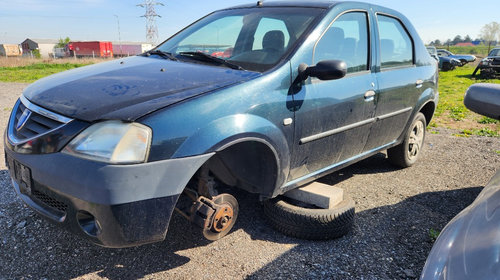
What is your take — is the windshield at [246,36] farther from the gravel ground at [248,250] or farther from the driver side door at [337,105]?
the gravel ground at [248,250]

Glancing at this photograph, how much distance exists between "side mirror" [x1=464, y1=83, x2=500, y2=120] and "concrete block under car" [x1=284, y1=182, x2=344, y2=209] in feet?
4.10

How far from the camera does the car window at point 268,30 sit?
2.90 m

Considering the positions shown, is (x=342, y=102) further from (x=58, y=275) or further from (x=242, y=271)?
(x=58, y=275)

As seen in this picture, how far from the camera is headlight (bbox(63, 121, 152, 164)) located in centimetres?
186

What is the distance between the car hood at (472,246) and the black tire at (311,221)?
127cm

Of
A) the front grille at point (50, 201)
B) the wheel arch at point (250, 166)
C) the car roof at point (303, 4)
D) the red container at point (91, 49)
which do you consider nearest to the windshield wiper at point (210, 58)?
the wheel arch at point (250, 166)

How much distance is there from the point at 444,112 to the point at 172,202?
8.82 m

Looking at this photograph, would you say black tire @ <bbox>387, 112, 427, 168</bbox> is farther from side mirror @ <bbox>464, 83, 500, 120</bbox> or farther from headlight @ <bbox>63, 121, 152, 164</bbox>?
headlight @ <bbox>63, 121, 152, 164</bbox>

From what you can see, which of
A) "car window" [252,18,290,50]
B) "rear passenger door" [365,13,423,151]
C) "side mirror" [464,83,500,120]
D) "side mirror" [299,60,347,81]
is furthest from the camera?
"rear passenger door" [365,13,423,151]

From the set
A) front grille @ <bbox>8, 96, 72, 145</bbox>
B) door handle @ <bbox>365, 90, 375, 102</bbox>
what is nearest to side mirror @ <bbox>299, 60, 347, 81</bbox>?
door handle @ <bbox>365, 90, 375, 102</bbox>

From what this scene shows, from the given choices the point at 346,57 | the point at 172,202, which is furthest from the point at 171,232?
the point at 346,57

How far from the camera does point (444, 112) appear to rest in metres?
8.99

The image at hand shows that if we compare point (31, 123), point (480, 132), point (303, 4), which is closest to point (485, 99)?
point (303, 4)

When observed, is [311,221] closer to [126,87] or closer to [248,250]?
[248,250]
